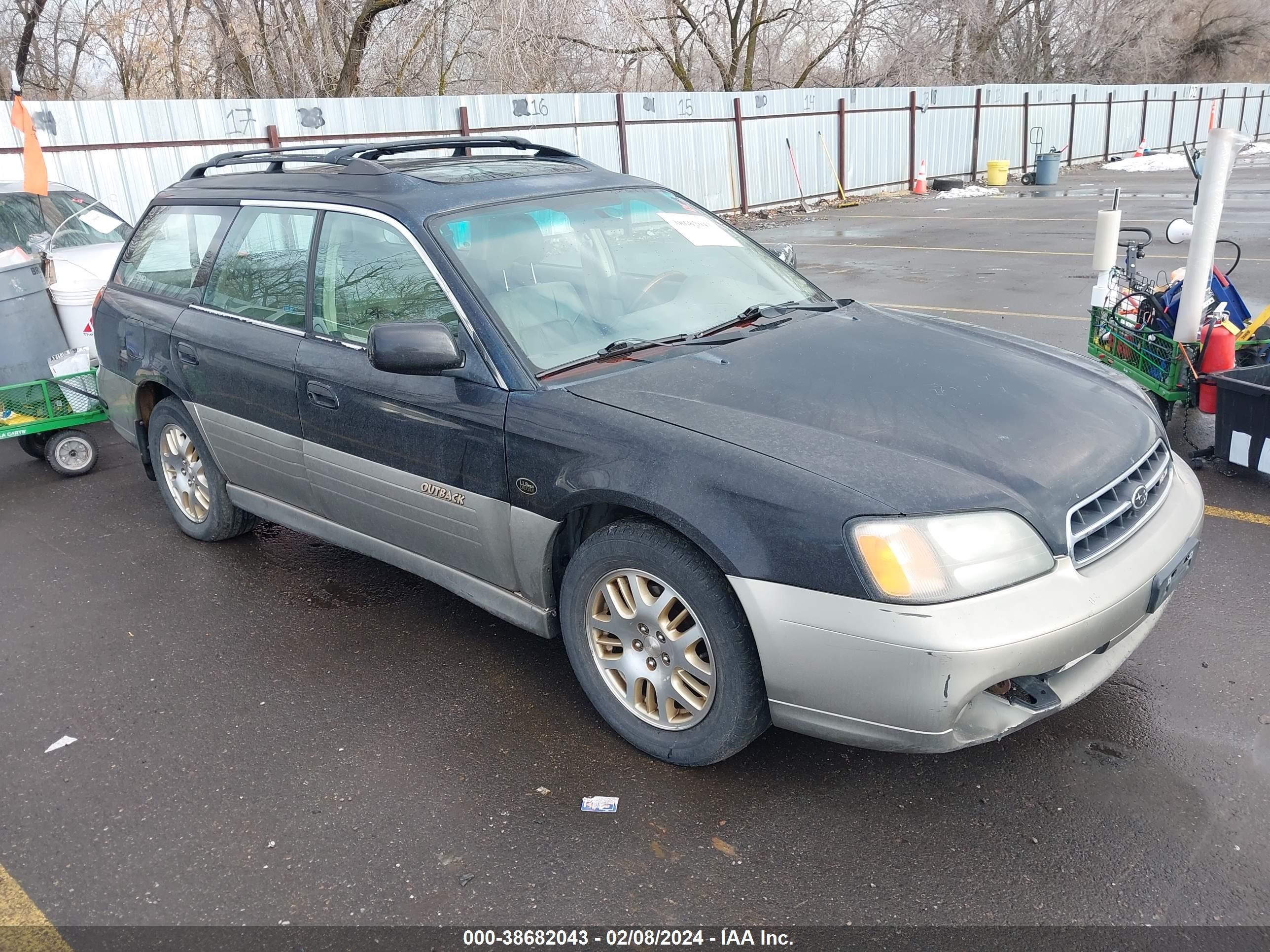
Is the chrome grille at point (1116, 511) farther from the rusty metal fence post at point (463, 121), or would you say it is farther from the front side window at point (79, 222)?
the rusty metal fence post at point (463, 121)

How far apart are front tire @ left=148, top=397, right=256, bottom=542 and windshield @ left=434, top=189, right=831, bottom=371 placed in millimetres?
1942

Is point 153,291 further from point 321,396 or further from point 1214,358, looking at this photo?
point 1214,358

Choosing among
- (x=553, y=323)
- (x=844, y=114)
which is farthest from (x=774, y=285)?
(x=844, y=114)

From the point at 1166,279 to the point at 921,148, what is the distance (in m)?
18.1

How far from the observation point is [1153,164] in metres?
28.5

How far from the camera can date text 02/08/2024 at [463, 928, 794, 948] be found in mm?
2344

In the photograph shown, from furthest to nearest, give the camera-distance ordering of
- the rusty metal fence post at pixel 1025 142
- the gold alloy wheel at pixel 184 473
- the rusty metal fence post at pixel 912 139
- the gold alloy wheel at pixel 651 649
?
the rusty metal fence post at pixel 1025 142, the rusty metal fence post at pixel 912 139, the gold alloy wheel at pixel 184 473, the gold alloy wheel at pixel 651 649

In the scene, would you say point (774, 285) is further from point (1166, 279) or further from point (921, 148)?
point (921, 148)

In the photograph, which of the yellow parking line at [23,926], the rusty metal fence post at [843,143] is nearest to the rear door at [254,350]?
the yellow parking line at [23,926]

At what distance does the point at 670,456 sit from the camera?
271 cm

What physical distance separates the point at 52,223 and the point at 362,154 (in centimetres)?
542

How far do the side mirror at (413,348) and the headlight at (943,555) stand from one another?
1.40 m

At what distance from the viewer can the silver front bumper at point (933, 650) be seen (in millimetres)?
2365

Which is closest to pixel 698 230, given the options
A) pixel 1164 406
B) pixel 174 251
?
pixel 174 251
